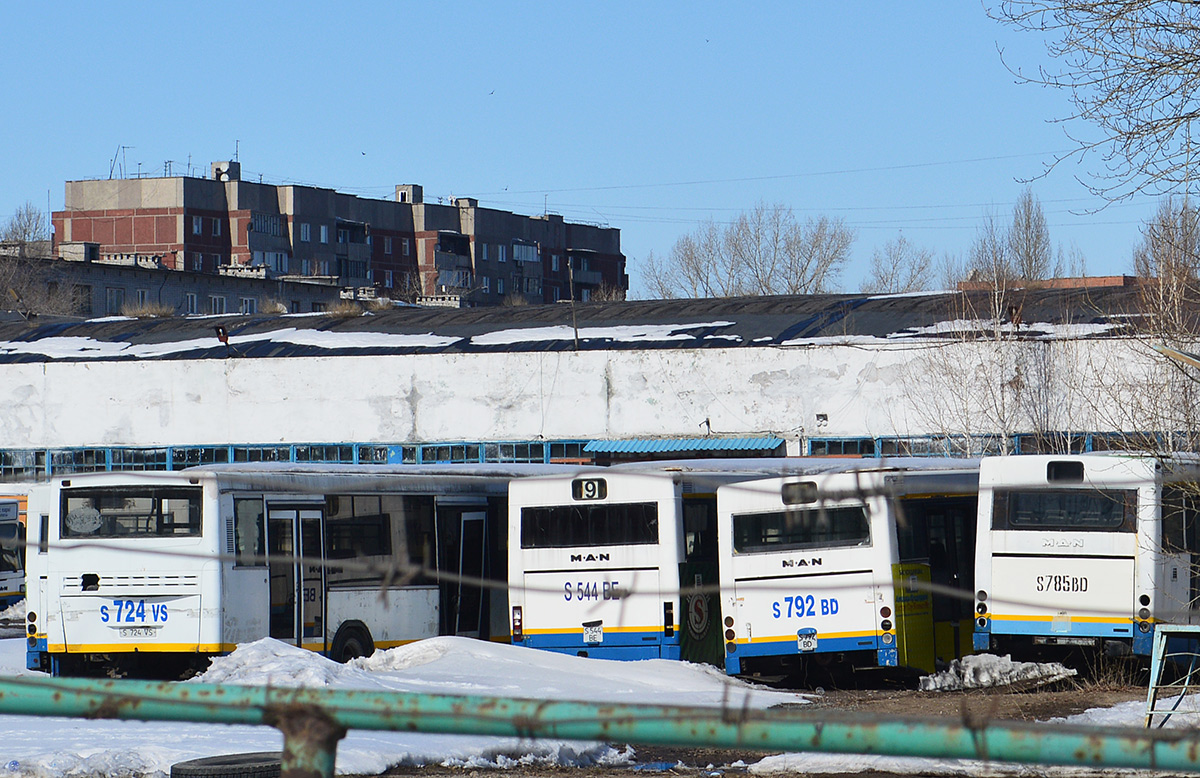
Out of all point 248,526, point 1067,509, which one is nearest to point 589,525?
point 248,526

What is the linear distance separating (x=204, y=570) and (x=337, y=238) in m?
105

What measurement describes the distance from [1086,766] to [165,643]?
17.4m

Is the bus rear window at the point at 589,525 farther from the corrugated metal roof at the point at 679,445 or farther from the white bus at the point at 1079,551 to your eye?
the corrugated metal roof at the point at 679,445

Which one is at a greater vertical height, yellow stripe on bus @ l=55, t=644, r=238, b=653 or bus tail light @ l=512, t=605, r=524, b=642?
yellow stripe on bus @ l=55, t=644, r=238, b=653

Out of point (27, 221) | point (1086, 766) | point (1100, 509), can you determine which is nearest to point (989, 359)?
point (1100, 509)

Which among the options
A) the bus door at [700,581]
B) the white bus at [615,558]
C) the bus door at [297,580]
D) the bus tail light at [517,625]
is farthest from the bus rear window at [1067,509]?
the bus door at [297,580]

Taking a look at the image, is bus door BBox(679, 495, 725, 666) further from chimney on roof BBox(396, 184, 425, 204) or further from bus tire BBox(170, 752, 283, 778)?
chimney on roof BBox(396, 184, 425, 204)

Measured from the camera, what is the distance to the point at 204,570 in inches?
742

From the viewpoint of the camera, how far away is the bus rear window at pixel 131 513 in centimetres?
1956

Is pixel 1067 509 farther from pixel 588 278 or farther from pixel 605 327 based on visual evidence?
pixel 588 278

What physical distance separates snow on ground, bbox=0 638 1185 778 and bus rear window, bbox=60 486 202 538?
107 inches

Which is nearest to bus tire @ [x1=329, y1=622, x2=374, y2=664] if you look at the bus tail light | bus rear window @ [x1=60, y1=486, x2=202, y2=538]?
the bus tail light

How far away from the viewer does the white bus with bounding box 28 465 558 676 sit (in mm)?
19172

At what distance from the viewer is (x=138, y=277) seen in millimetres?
83875
